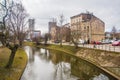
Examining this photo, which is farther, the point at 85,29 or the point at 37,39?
the point at 37,39

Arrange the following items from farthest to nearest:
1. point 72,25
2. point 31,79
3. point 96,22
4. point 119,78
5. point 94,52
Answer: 1. point 72,25
2. point 96,22
3. point 94,52
4. point 31,79
5. point 119,78

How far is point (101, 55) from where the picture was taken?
115 ft

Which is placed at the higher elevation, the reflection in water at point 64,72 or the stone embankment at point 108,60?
the stone embankment at point 108,60

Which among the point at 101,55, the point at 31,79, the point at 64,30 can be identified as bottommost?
the point at 31,79

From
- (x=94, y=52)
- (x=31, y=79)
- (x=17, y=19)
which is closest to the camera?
(x=31, y=79)

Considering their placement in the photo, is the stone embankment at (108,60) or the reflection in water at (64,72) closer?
the reflection in water at (64,72)

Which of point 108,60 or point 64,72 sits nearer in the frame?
point 64,72

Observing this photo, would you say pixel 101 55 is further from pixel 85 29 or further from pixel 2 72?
pixel 85 29

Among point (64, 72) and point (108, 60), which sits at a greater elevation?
point (108, 60)

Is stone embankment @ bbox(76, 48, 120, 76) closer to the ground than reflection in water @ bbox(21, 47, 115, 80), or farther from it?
farther from it

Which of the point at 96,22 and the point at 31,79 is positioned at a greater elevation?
the point at 96,22

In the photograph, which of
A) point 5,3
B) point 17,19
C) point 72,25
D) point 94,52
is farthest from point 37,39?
point 5,3

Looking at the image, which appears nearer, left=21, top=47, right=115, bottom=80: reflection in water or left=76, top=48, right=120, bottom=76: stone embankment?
A: left=21, top=47, right=115, bottom=80: reflection in water

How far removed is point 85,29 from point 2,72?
66.0 m
